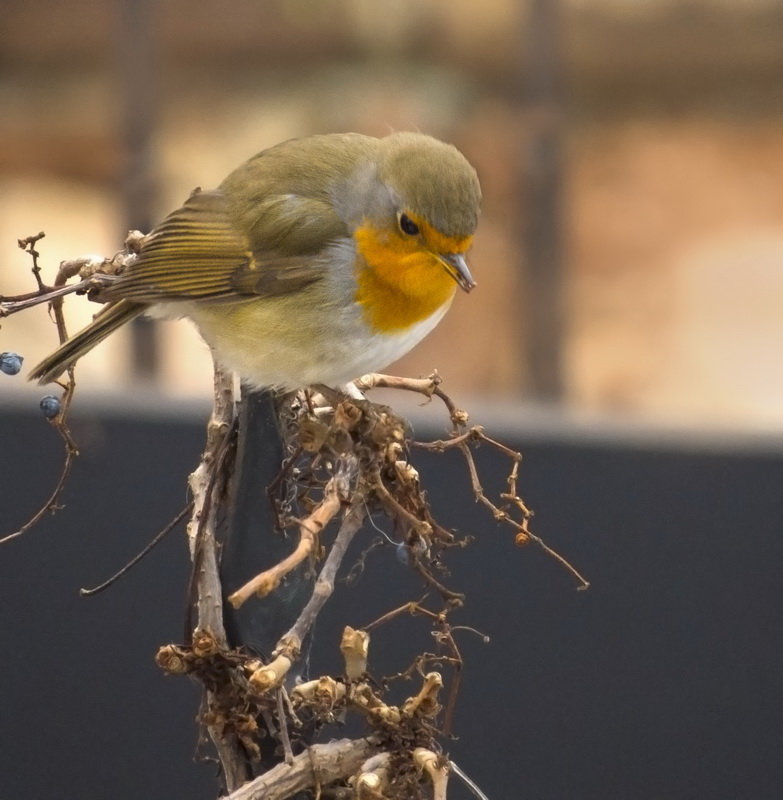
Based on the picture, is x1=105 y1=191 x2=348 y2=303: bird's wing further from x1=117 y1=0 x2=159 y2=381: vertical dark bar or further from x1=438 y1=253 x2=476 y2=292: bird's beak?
x1=117 y1=0 x2=159 y2=381: vertical dark bar

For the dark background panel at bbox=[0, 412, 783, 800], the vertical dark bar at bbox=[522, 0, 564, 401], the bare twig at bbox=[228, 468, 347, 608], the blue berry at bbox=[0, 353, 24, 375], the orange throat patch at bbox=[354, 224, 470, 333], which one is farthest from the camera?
the vertical dark bar at bbox=[522, 0, 564, 401]

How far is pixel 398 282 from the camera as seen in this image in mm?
1874

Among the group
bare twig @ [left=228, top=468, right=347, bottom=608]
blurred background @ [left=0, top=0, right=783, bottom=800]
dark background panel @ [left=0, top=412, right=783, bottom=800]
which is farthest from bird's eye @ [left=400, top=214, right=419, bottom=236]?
dark background panel @ [left=0, top=412, right=783, bottom=800]

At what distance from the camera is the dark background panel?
9.52ft

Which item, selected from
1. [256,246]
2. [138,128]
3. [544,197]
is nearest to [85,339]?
[256,246]

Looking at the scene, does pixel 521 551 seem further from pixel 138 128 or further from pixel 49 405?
pixel 49 405

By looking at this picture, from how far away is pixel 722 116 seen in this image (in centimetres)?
583

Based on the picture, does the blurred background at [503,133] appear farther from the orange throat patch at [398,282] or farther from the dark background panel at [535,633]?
the orange throat patch at [398,282]

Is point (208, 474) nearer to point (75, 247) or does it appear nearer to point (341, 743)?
point (341, 743)

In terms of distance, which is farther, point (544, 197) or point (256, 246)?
point (544, 197)

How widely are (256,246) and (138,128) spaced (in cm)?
146

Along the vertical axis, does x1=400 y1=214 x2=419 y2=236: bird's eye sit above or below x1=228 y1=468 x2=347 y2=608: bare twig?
above

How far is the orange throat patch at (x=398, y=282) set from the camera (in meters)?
1.86

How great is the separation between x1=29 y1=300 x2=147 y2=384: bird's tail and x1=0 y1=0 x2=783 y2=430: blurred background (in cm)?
269
